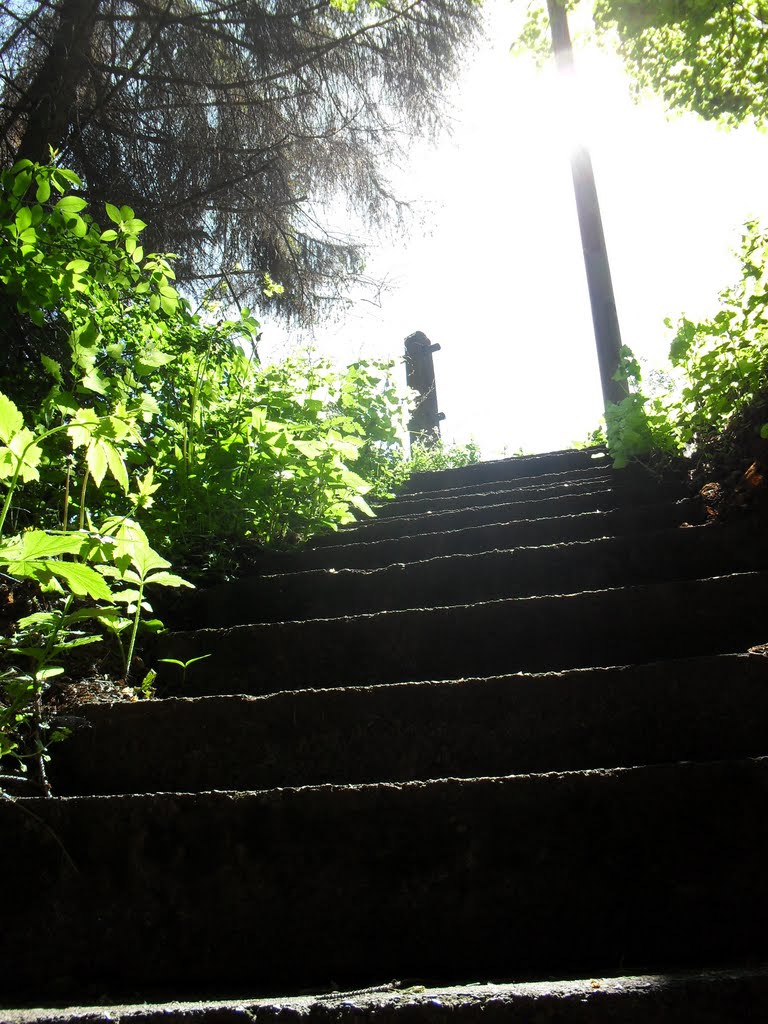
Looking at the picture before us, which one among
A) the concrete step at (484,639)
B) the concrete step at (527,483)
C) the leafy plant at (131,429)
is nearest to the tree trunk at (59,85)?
the leafy plant at (131,429)

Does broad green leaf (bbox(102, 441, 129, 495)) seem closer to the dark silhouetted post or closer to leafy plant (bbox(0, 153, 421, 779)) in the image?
leafy plant (bbox(0, 153, 421, 779))

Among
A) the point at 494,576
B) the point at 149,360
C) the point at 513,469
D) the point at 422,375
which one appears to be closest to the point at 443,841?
the point at 494,576

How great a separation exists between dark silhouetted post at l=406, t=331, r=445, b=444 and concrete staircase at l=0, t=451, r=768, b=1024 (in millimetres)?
4668

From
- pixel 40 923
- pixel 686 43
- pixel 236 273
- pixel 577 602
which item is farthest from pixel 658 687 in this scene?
pixel 686 43

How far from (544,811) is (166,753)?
87 cm

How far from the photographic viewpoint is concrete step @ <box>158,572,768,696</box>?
1894 millimetres

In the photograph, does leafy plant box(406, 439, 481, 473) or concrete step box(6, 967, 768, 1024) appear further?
leafy plant box(406, 439, 481, 473)

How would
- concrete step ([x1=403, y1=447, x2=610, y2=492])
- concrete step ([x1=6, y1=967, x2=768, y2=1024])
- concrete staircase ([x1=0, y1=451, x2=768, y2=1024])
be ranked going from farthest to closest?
concrete step ([x1=403, y1=447, x2=610, y2=492]) < concrete staircase ([x1=0, y1=451, x2=768, y2=1024]) < concrete step ([x1=6, y1=967, x2=768, y2=1024])

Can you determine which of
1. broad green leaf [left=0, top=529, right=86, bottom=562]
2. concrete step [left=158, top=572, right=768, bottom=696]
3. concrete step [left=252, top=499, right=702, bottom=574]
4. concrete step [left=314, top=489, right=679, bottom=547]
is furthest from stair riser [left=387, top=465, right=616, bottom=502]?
broad green leaf [left=0, top=529, right=86, bottom=562]

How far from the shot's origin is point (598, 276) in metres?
5.40

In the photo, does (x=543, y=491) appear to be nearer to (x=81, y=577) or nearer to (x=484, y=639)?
(x=484, y=639)

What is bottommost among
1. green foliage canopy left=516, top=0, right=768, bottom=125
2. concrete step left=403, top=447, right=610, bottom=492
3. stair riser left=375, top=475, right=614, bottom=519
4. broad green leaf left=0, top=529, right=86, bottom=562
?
broad green leaf left=0, top=529, right=86, bottom=562

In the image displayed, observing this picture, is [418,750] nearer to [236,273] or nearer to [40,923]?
[40,923]

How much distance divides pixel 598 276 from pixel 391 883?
5.00 m
